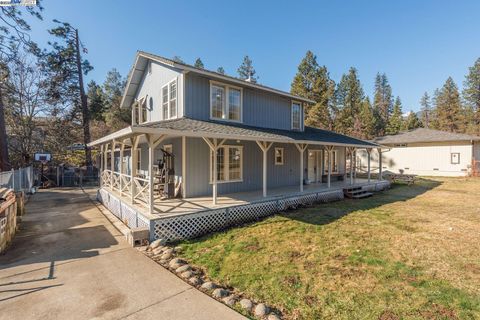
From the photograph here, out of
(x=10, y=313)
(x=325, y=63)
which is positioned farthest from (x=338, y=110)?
(x=10, y=313)

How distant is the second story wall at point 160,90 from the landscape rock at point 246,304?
7497mm

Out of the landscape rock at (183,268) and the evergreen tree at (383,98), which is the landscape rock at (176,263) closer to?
the landscape rock at (183,268)

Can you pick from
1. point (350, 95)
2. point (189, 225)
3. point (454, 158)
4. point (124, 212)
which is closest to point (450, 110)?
point (350, 95)

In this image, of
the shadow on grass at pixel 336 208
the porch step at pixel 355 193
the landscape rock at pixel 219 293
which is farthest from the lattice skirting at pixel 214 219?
the porch step at pixel 355 193

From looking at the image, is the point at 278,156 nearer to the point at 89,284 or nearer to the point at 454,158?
the point at 89,284

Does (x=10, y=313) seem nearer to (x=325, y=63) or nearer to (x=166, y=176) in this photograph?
(x=166, y=176)

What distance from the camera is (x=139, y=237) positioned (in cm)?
607

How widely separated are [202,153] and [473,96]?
55740mm

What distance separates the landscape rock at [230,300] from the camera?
365 cm

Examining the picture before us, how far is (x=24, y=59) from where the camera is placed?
20.3 m

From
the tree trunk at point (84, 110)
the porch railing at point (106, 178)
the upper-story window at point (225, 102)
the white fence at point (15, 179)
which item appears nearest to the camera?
the white fence at point (15, 179)

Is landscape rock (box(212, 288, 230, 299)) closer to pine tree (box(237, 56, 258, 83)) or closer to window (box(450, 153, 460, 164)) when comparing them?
window (box(450, 153, 460, 164))

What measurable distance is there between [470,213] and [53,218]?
16025mm

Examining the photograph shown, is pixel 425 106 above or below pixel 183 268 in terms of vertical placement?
above
